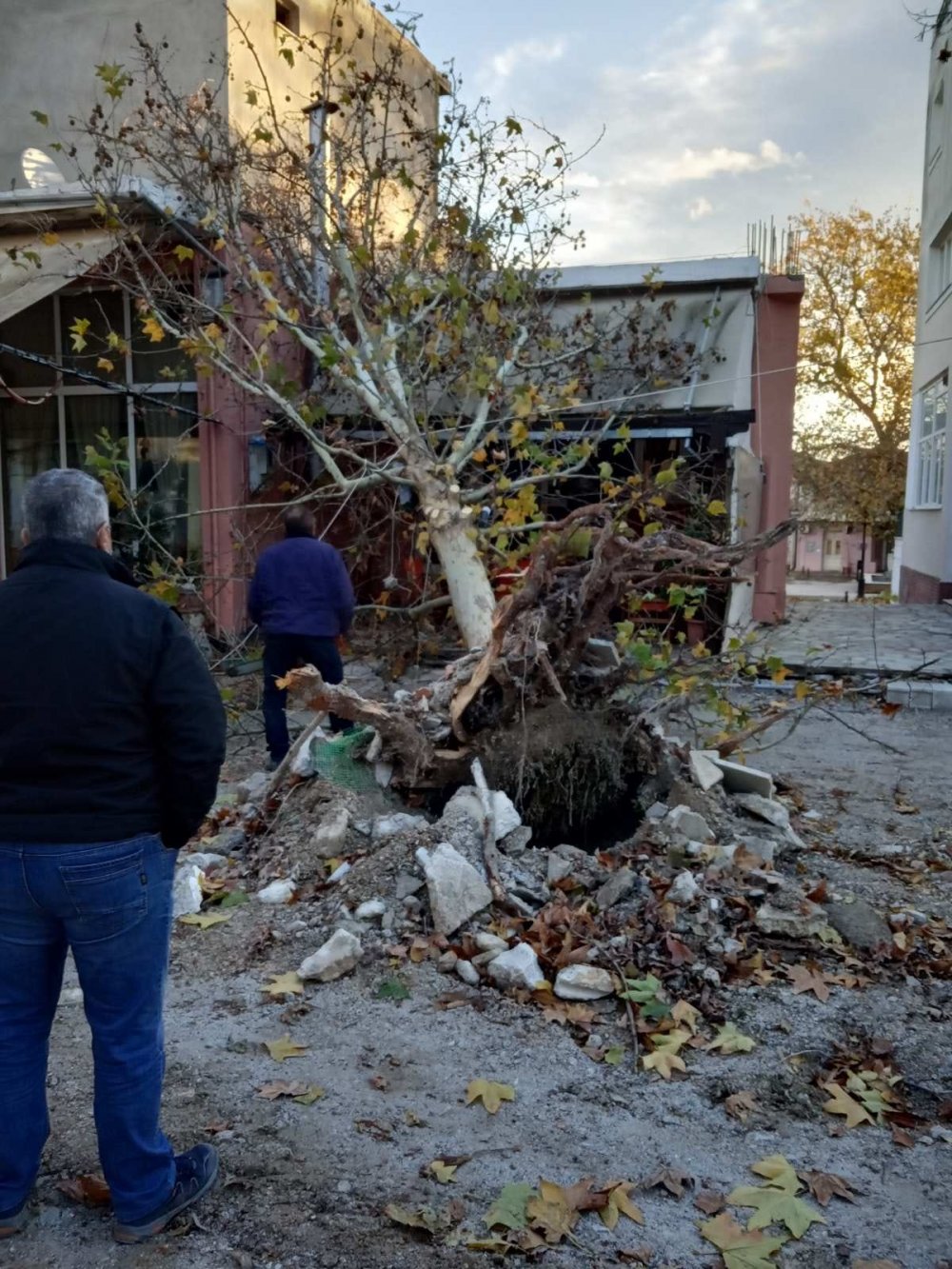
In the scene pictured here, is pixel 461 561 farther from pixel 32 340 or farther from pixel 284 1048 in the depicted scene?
pixel 32 340

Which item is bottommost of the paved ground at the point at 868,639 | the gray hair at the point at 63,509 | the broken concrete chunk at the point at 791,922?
the broken concrete chunk at the point at 791,922

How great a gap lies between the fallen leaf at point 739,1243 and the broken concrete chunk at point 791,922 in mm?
1734

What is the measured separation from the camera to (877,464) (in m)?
31.4

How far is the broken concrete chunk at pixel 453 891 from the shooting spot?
4.20 metres

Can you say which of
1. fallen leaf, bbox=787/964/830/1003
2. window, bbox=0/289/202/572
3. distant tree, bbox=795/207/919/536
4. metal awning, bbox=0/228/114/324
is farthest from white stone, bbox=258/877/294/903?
distant tree, bbox=795/207/919/536

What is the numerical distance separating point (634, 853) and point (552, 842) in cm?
74

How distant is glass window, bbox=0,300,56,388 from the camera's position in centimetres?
1094

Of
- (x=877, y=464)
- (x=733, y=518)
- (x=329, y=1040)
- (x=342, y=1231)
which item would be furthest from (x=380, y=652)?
(x=877, y=464)

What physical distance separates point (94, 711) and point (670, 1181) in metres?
1.99

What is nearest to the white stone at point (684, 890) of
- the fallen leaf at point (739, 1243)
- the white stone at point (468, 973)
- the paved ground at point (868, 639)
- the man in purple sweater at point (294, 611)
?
the white stone at point (468, 973)

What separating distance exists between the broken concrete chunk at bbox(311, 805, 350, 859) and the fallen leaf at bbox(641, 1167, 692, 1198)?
2417 mm

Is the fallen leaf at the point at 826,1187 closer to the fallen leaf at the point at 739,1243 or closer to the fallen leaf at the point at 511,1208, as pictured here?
the fallen leaf at the point at 739,1243

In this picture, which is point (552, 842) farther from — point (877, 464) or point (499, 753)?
point (877, 464)

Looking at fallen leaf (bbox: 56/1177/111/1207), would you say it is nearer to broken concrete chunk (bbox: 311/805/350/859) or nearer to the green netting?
broken concrete chunk (bbox: 311/805/350/859)
